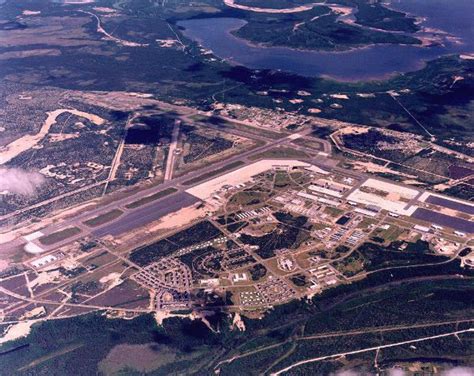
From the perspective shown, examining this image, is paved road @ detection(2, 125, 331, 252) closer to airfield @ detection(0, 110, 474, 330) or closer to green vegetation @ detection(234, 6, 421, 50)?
airfield @ detection(0, 110, 474, 330)

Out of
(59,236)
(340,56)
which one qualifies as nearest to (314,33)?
(340,56)

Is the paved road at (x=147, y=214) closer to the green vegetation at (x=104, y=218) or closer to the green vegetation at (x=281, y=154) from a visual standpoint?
the green vegetation at (x=104, y=218)

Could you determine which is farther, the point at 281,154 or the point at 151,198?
the point at 281,154

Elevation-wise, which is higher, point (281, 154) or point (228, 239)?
point (281, 154)

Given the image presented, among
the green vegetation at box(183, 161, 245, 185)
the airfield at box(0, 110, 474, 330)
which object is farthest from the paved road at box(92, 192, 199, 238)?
the green vegetation at box(183, 161, 245, 185)

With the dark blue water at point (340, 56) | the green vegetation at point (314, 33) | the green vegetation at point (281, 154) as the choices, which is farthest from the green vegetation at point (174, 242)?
the green vegetation at point (314, 33)

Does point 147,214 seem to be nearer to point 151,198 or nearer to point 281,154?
point 151,198
